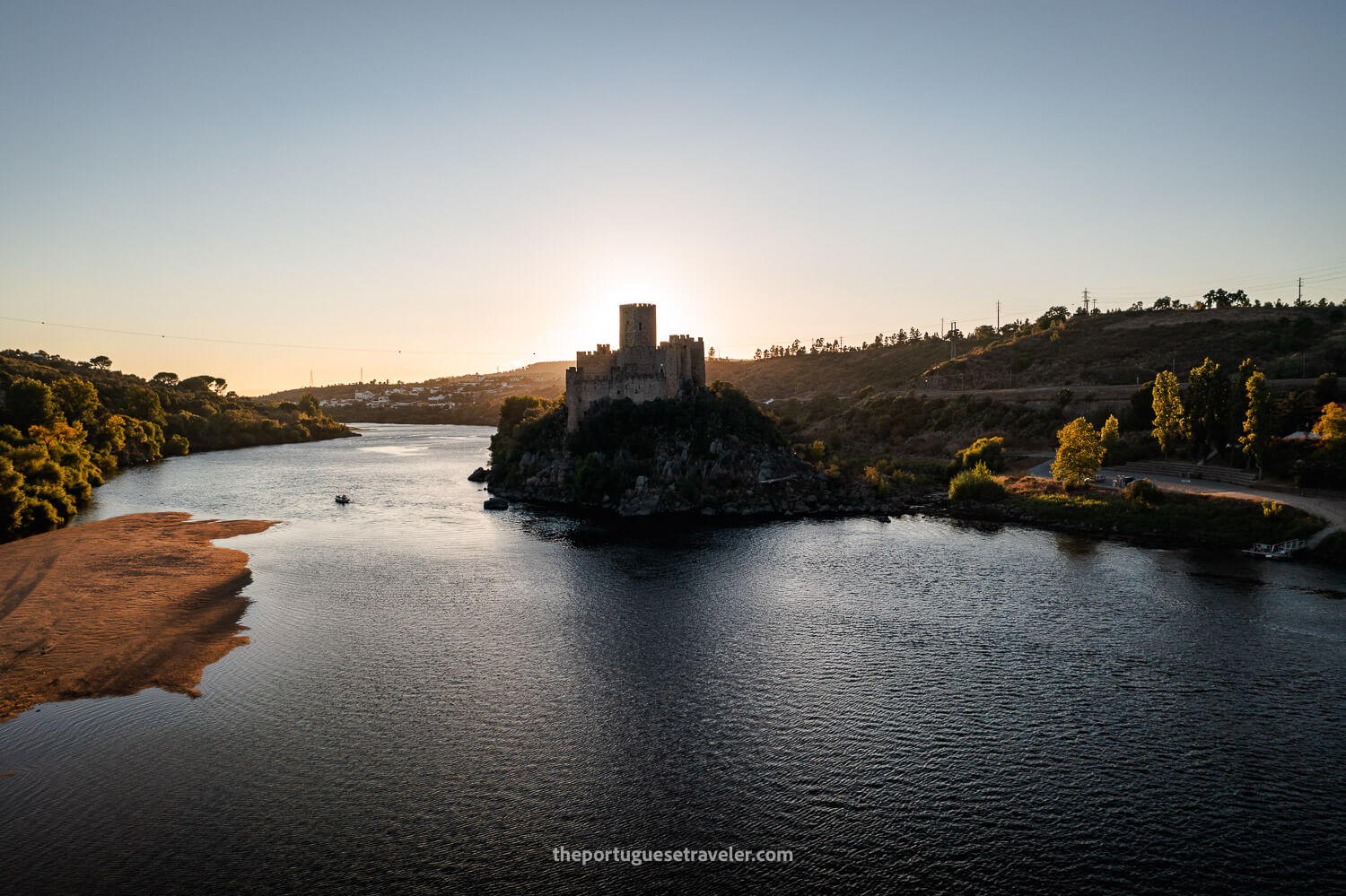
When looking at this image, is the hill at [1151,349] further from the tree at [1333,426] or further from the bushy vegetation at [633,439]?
the bushy vegetation at [633,439]

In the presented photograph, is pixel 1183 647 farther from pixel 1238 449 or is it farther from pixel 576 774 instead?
pixel 1238 449

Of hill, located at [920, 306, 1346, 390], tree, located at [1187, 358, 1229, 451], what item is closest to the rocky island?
tree, located at [1187, 358, 1229, 451]

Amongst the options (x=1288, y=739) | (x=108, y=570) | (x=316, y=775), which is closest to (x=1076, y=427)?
(x=1288, y=739)

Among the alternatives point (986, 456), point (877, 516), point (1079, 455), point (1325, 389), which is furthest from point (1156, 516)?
point (1325, 389)

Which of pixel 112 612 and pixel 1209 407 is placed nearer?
pixel 112 612

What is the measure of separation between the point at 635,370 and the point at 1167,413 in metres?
39.6

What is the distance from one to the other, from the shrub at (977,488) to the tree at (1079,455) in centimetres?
433

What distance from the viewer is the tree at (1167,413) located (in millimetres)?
49906

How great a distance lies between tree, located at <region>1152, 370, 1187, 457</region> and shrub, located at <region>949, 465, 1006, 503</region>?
1143cm

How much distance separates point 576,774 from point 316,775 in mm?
5850

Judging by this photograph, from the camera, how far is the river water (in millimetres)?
13836

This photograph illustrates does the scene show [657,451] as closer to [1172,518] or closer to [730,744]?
[1172,518]

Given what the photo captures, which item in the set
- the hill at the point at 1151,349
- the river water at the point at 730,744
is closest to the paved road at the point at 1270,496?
the river water at the point at 730,744

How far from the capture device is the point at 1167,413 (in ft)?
167
